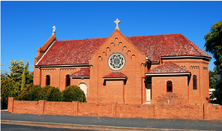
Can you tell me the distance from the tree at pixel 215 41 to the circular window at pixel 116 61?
17.6m

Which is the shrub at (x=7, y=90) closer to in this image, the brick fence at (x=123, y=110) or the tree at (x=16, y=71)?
the brick fence at (x=123, y=110)

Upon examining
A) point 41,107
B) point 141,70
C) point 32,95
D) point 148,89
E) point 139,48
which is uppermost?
point 139,48

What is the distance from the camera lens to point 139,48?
35781 millimetres

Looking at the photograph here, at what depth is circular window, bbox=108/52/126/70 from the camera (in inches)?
1235

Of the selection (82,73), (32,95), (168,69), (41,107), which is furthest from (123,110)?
(82,73)

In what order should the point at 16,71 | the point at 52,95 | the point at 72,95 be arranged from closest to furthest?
the point at 72,95, the point at 52,95, the point at 16,71

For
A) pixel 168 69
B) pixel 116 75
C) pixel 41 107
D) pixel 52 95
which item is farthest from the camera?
pixel 116 75

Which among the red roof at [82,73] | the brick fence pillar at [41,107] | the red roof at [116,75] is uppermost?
the red roof at [82,73]

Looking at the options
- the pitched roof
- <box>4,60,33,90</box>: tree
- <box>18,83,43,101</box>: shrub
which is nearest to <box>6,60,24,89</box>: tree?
<box>4,60,33,90</box>: tree

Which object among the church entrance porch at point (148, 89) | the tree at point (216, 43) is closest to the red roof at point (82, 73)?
the church entrance porch at point (148, 89)

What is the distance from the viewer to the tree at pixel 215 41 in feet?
126

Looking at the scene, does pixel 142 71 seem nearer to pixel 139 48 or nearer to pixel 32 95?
pixel 139 48

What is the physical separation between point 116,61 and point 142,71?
3903 millimetres

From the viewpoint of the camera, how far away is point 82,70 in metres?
35.6
